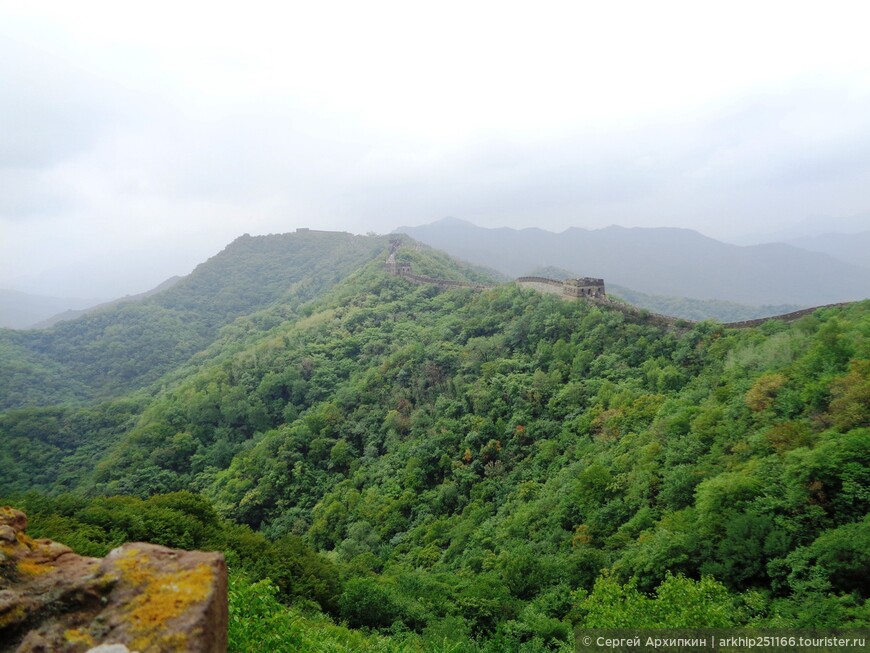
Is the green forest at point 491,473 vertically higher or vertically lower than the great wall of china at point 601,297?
lower

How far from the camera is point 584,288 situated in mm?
39312

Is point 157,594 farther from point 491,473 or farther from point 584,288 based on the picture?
point 584,288

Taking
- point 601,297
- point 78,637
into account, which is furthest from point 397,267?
point 78,637

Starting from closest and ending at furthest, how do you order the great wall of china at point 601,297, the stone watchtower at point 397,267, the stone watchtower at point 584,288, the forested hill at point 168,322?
the great wall of china at point 601,297 → the stone watchtower at point 584,288 → the stone watchtower at point 397,267 → the forested hill at point 168,322

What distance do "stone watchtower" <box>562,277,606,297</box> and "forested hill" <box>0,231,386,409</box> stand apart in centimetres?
6200

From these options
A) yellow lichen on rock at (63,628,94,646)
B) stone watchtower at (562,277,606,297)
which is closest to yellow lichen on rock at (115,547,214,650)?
yellow lichen on rock at (63,628,94,646)

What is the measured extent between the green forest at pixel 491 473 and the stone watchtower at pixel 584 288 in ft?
6.14

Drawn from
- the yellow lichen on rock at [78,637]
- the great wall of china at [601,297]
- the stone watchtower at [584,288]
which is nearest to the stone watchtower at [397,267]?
the great wall of china at [601,297]

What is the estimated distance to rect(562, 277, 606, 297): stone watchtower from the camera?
39.2 m

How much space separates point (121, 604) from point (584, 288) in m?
38.7

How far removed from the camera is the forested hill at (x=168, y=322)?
258ft

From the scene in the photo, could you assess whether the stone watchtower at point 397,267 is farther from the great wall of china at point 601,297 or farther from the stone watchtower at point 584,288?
the stone watchtower at point 584,288

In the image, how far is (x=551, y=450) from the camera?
87.8 ft

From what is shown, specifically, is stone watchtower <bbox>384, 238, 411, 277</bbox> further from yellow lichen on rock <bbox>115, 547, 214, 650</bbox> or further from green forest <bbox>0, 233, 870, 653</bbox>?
yellow lichen on rock <bbox>115, 547, 214, 650</bbox>
